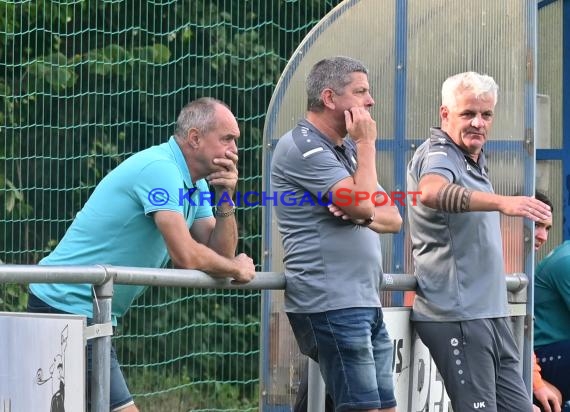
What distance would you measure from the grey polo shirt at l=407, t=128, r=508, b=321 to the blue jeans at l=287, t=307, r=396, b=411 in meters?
0.66

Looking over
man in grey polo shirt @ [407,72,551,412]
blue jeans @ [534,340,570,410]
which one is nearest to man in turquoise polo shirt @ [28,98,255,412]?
man in grey polo shirt @ [407,72,551,412]

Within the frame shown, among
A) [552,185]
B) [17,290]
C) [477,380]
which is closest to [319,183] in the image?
[477,380]

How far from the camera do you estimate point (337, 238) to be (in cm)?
507

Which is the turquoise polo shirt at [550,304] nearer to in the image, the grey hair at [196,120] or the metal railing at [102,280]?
the grey hair at [196,120]

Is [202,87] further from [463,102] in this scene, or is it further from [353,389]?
[353,389]

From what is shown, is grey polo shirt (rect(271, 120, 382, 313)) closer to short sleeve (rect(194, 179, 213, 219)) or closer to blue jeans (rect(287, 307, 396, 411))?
blue jeans (rect(287, 307, 396, 411))

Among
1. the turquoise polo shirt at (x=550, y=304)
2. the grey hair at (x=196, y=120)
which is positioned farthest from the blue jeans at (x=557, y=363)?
the grey hair at (x=196, y=120)

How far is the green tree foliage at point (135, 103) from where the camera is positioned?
25.6 feet

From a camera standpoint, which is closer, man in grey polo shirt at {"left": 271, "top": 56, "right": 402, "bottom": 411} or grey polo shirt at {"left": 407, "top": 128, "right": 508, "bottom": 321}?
man in grey polo shirt at {"left": 271, "top": 56, "right": 402, "bottom": 411}

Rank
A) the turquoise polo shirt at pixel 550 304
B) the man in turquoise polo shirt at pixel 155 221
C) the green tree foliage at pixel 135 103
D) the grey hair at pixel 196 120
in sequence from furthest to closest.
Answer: the green tree foliage at pixel 135 103 < the turquoise polo shirt at pixel 550 304 < the grey hair at pixel 196 120 < the man in turquoise polo shirt at pixel 155 221

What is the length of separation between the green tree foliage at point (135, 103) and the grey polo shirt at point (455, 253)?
233 centimetres

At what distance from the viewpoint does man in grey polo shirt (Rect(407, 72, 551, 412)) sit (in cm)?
555

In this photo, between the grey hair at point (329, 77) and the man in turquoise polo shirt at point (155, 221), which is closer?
the man in turquoise polo shirt at point (155, 221)

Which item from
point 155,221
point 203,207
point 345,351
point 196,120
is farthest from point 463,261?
point 155,221
